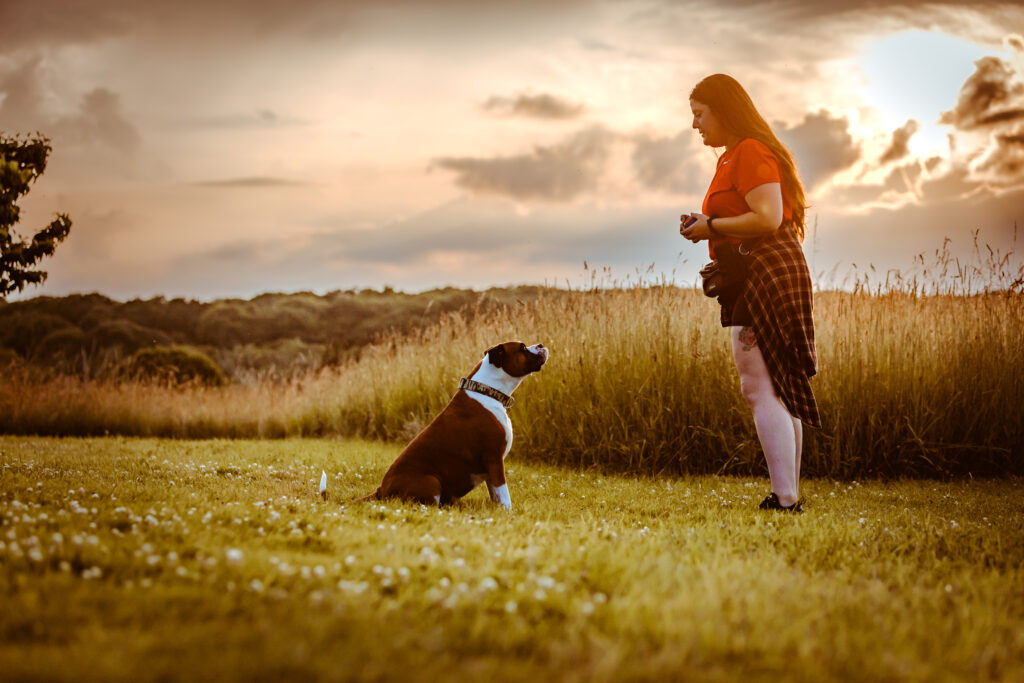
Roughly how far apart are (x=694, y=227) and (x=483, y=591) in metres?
3.09

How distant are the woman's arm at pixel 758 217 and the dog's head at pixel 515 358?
1617 millimetres

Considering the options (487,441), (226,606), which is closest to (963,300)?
(487,441)

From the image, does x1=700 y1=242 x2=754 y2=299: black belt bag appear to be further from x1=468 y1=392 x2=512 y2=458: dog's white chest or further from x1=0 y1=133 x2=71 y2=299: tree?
x1=0 y1=133 x2=71 y2=299: tree

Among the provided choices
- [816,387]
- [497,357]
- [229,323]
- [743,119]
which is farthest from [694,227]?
[229,323]

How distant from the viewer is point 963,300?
29.9ft

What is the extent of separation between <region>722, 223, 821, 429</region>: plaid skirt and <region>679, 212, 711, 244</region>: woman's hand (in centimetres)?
37

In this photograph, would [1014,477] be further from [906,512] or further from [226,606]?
[226,606]

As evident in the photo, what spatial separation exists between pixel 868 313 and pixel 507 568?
705 cm

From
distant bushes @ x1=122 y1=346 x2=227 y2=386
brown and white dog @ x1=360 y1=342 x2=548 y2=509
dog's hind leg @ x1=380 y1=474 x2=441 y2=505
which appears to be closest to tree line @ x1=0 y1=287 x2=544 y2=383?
distant bushes @ x1=122 y1=346 x2=227 y2=386

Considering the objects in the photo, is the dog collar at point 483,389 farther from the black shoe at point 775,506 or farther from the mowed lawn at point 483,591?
the black shoe at point 775,506

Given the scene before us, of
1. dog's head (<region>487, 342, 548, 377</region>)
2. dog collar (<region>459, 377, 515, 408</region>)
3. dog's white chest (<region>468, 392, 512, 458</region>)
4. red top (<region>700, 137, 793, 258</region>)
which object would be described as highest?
Result: red top (<region>700, 137, 793, 258</region>)

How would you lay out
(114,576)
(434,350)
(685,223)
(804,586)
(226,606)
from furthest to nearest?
(434,350)
(685,223)
(804,586)
(114,576)
(226,606)

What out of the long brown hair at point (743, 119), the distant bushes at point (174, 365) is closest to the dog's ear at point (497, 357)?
the long brown hair at point (743, 119)

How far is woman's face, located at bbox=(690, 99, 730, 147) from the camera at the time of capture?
208 inches
